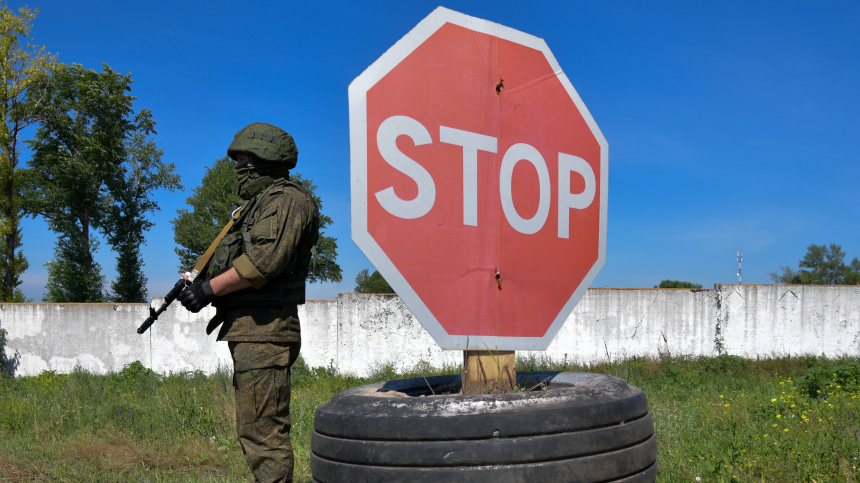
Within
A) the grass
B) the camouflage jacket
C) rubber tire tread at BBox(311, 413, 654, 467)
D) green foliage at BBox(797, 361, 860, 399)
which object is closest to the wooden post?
rubber tire tread at BBox(311, 413, 654, 467)

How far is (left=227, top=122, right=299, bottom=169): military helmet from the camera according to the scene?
2.64 metres

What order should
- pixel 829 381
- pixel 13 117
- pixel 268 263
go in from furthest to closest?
pixel 13 117 < pixel 829 381 < pixel 268 263

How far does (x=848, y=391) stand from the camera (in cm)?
580

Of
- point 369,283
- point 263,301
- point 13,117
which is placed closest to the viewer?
point 263,301

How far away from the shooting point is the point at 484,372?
1758 mm

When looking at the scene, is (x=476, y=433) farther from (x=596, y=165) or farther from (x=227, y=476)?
(x=227, y=476)

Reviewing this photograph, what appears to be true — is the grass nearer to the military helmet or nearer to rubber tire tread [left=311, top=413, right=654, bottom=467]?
the military helmet

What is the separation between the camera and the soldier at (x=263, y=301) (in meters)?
2.39

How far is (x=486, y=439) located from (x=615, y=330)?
Result: 443 inches

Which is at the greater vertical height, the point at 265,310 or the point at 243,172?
the point at 243,172

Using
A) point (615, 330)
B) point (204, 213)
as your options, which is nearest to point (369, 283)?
point (204, 213)

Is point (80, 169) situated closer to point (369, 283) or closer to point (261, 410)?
point (261, 410)

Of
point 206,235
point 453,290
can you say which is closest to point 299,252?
point 453,290

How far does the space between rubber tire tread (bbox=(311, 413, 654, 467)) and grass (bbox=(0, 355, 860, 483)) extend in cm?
255
